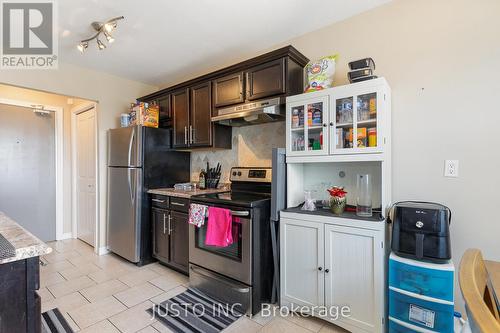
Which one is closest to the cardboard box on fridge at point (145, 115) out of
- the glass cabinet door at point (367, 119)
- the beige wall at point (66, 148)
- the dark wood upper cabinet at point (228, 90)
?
the dark wood upper cabinet at point (228, 90)

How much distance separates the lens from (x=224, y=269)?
2.16 metres

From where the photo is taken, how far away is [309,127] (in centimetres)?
203

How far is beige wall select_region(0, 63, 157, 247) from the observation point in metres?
2.87

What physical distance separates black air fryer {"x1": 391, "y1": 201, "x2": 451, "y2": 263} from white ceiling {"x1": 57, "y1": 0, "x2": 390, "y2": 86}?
166cm

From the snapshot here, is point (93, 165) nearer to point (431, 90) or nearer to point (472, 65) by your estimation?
point (431, 90)

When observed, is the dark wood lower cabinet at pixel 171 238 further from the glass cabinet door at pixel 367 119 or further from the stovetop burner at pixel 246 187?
the glass cabinet door at pixel 367 119

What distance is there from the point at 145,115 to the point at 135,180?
0.84 metres

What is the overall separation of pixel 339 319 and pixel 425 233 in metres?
0.86

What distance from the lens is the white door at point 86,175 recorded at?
11.9 ft

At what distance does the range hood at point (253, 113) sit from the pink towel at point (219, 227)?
37.3 inches

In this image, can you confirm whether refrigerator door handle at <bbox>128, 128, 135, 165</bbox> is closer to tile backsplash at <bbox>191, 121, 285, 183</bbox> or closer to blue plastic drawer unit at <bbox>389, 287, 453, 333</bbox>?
tile backsplash at <bbox>191, 121, 285, 183</bbox>

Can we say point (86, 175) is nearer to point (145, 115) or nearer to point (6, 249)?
point (145, 115)

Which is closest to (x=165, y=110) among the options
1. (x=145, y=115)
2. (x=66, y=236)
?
(x=145, y=115)

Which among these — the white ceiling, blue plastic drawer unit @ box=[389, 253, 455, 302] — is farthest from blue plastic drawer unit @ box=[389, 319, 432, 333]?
the white ceiling
